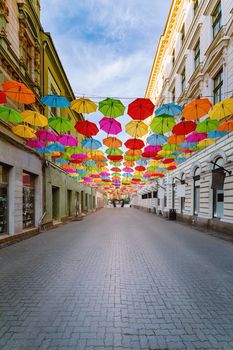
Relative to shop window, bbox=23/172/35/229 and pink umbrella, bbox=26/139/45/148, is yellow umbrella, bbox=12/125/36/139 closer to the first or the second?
pink umbrella, bbox=26/139/45/148

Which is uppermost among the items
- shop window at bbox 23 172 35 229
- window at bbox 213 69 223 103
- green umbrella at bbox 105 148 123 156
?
window at bbox 213 69 223 103

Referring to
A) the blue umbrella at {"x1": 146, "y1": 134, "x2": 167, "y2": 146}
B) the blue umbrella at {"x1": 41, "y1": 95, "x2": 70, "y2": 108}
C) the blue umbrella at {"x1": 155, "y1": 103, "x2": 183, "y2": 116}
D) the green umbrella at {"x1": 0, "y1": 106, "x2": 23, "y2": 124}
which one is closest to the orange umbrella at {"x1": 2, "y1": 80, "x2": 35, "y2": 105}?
the blue umbrella at {"x1": 41, "y1": 95, "x2": 70, "y2": 108}

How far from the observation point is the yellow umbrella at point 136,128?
32.5ft

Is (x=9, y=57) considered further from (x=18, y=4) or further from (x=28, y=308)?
(x=28, y=308)

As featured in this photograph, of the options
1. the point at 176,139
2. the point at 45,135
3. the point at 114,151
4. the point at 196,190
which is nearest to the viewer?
the point at 45,135

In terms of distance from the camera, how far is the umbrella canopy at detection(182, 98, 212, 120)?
25.6 ft

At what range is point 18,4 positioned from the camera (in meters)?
11.8

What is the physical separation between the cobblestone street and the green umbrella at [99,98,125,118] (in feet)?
16.1

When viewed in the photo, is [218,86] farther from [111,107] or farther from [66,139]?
[66,139]

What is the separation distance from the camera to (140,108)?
7.85m

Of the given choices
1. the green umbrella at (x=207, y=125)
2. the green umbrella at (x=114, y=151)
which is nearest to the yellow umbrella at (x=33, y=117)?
the green umbrella at (x=114, y=151)

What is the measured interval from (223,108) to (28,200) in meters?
11.0

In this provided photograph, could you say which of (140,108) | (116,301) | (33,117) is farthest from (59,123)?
(116,301)

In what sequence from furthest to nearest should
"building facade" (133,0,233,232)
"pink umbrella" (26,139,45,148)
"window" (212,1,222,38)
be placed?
"window" (212,1,222,38) → "building facade" (133,0,233,232) → "pink umbrella" (26,139,45,148)
